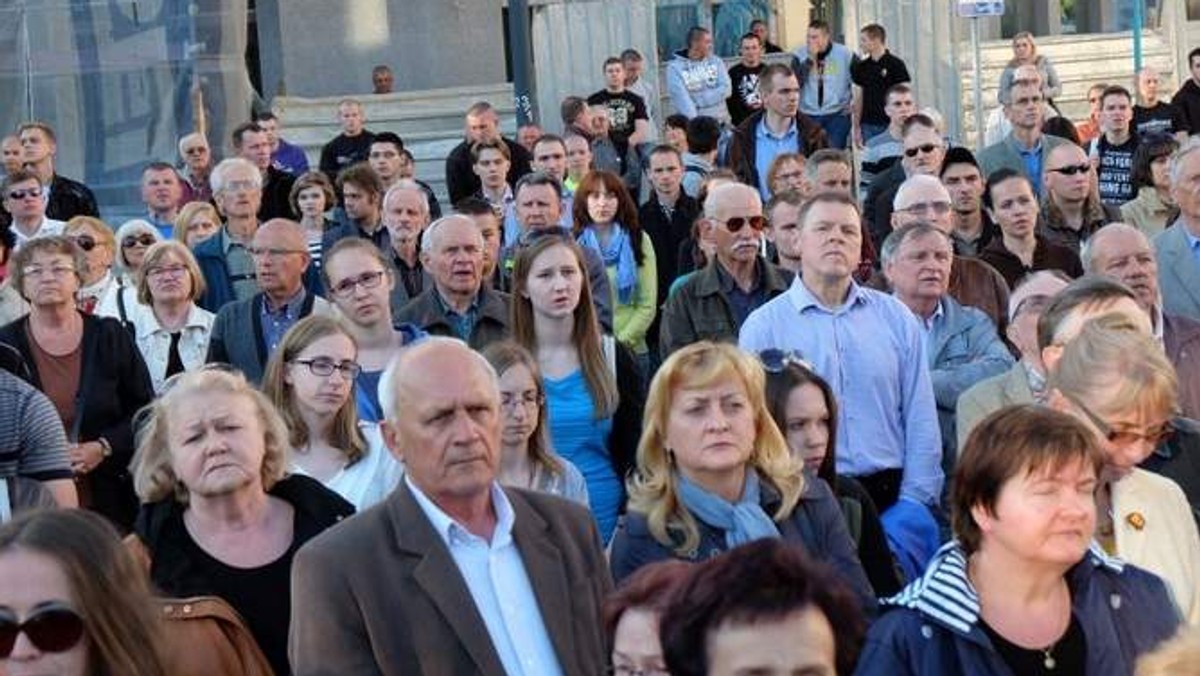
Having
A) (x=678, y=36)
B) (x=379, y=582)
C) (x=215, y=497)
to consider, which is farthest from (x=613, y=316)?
(x=678, y=36)

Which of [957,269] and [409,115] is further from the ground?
[409,115]

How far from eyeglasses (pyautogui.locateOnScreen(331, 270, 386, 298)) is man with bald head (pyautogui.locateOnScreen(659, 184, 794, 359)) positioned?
1.59 m

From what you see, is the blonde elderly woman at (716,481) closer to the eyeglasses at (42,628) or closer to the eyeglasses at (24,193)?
the eyeglasses at (42,628)

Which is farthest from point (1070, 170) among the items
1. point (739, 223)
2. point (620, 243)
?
point (620, 243)

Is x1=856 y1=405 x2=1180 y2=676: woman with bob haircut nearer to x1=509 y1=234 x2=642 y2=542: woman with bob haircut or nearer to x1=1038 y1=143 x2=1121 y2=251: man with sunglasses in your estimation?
x1=509 y1=234 x2=642 y2=542: woman with bob haircut

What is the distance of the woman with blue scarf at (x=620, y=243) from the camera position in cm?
1425

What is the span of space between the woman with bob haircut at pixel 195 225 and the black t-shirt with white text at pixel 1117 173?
5.78m

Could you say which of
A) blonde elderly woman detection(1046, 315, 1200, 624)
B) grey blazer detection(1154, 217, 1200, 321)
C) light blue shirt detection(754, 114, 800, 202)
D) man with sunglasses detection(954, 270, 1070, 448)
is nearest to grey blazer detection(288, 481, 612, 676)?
blonde elderly woman detection(1046, 315, 1200, 624)

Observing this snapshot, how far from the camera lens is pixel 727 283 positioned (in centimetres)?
1112

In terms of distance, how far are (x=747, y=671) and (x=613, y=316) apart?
8.83 meters

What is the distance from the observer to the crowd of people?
532 cm

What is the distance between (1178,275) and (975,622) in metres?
6.03

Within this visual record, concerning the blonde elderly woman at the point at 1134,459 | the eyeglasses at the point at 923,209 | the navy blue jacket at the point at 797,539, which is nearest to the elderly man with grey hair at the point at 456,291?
the eyeglasses at the point at 923,209

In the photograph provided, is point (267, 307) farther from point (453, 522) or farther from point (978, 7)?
point (978, 7)
